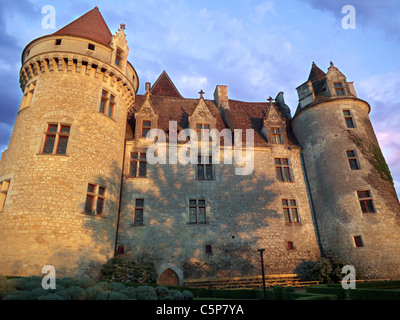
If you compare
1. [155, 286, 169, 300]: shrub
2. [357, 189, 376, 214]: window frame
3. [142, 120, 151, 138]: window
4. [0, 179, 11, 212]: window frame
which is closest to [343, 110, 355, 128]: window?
[357, 189, 376, 214]: window frame

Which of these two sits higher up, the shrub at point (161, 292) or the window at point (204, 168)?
the window at point (204, 168)

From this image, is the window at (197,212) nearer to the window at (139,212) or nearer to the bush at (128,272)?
the window at (139,212)

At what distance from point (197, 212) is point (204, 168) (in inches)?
131

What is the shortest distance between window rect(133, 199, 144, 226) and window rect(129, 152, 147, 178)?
1.96 m

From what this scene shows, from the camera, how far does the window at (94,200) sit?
46.5 ft

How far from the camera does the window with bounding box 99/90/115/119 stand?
55.1 feet

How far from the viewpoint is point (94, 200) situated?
47.0 feet

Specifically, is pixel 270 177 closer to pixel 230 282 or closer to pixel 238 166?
pixel 238 166

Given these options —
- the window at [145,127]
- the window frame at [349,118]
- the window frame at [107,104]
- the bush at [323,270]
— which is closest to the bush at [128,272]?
the window at [145,127]

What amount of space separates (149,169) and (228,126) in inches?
298

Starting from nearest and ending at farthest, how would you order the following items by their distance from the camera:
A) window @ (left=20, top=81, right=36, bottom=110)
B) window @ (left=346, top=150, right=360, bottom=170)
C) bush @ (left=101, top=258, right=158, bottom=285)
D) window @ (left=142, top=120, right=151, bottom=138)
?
1. bush @ (left=101, top=258, right=158, bottom=285)
2. window @ (left=20, top=81, right=36, bottom=110)
3. window @ (left=346, top=150, right=360, bottom=170)
4. window @ (left=142, top=120, right=151, bottom=138)

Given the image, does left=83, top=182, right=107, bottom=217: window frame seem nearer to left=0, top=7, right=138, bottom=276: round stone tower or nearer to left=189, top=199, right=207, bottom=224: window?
left=0, top=7, right=138, bottom=276: round stone tower

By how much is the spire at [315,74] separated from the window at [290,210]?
454 inches
